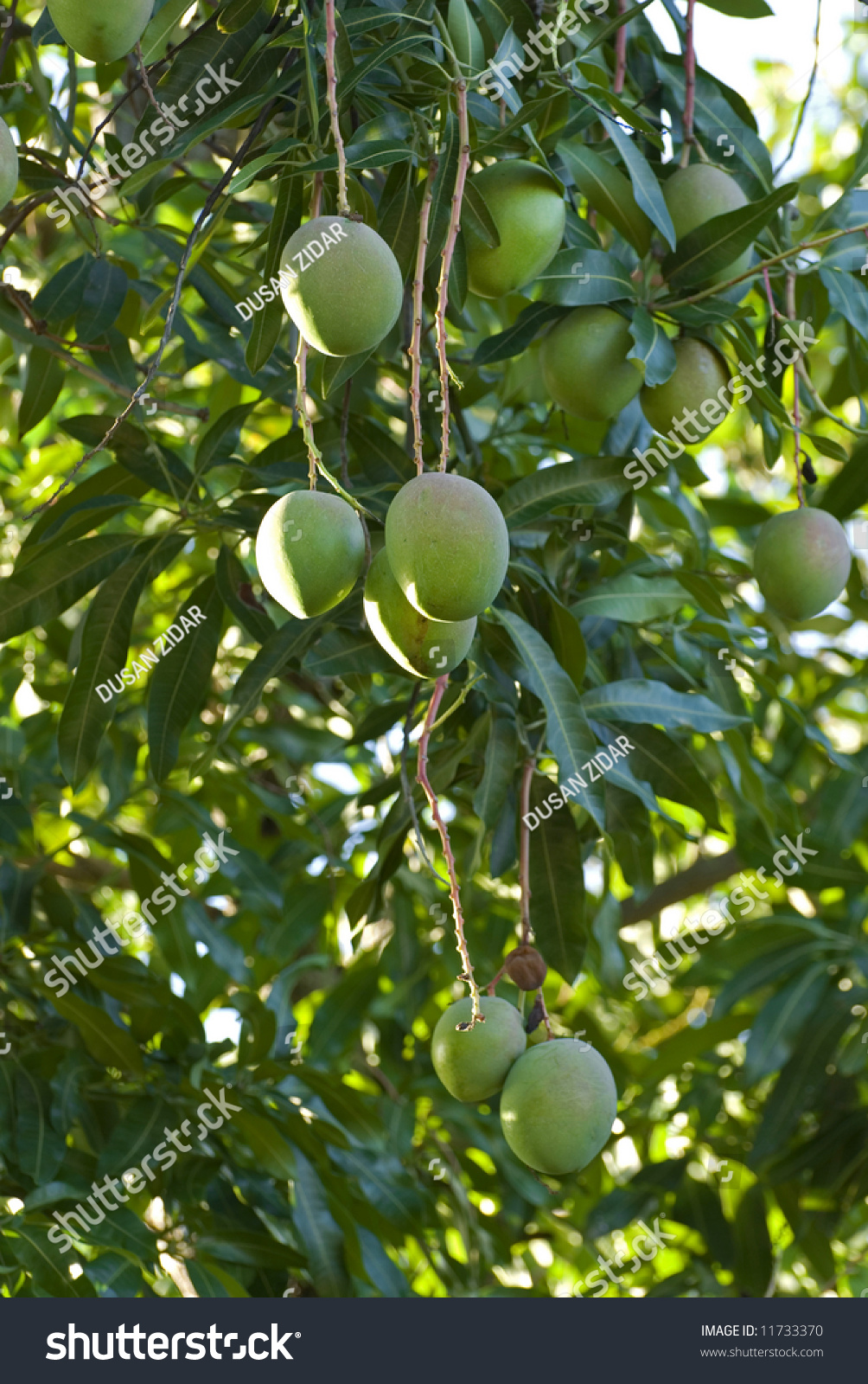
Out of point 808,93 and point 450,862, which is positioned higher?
point 808,93

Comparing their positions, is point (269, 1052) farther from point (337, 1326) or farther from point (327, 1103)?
point (337, 1326)

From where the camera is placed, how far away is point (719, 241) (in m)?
1.14

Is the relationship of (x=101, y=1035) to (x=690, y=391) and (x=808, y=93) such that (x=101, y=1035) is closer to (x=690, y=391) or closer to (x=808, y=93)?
(x=690, y=391)

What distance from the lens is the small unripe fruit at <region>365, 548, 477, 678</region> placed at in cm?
79

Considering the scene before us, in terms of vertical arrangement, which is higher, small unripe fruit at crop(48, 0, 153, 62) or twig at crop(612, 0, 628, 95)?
small unripe fruit at crop(48, 0, 153, 62)

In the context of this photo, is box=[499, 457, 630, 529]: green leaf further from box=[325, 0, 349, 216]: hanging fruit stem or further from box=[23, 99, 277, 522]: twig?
box=[325, 0, 349, 216]: hanging fruit stem

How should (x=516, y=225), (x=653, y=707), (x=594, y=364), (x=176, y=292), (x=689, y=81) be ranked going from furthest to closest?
(x=653, y=707), (x=689, y=81), (x=594, y=364), (x=516, y=225), (x=176, y=292)

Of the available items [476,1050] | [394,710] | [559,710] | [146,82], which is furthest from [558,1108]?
[146,82]

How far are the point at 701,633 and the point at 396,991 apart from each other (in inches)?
35.8

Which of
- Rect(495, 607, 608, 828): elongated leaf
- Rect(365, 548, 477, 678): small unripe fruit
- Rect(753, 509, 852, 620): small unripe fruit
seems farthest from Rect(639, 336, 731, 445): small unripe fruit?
Rect(365, 548, 477, 678): small unripe fruit

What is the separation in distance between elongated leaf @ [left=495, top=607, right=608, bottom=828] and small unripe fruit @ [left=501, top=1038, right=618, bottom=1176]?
217mm

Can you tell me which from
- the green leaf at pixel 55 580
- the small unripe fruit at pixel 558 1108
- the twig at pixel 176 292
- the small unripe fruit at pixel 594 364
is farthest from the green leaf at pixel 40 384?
the small unripe fruit at pixel 558 1108

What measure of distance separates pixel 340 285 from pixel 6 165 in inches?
8.3

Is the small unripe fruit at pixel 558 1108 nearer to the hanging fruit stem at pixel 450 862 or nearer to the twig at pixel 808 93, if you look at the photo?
the hanging fruit stem at pixel 450 862
